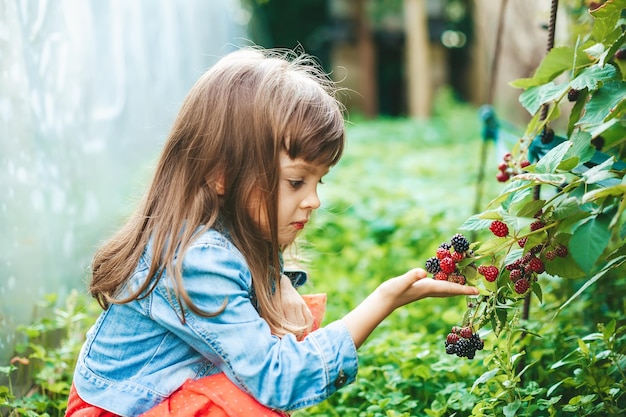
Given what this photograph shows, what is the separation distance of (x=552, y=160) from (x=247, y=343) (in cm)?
66

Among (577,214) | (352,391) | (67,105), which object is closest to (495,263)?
(577,214)

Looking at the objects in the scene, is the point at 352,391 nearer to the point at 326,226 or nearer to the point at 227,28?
the point at 326,226

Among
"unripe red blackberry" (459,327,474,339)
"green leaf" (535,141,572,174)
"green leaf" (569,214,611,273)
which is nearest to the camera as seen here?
"green leaf" (569,214,611,273)

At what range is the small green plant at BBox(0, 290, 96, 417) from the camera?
5.93ft

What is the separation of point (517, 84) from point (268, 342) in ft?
2.60

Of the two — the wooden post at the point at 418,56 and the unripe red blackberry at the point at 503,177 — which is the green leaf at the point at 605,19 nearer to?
the unripe red blackberry at the point at 503,177

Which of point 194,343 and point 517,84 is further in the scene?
point 517,84

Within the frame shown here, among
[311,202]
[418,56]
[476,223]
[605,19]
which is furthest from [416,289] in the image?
[418,56]

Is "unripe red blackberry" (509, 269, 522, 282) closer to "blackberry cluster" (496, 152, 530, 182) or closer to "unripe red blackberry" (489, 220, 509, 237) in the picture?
"unripe red blackberry" (489, 220, 509, 237)

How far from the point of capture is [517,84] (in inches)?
62.3

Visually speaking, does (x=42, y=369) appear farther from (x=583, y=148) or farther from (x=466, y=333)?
(x=583, y=148)

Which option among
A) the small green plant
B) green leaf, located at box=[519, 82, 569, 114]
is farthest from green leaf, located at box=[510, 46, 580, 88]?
the small green plant

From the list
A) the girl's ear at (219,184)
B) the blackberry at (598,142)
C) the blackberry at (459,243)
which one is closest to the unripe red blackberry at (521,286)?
the blackberry at (459,243)

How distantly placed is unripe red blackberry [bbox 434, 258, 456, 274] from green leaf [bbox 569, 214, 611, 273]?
10.3 inches
